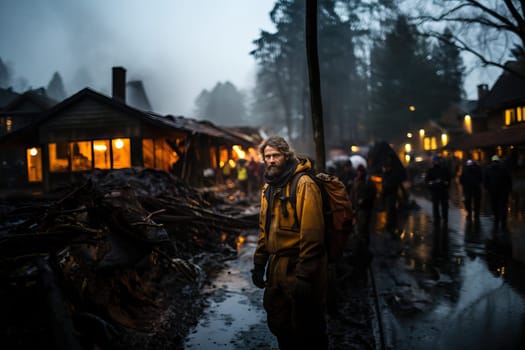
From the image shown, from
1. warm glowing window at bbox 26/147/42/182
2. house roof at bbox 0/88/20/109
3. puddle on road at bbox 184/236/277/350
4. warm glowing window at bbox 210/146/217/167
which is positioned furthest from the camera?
house roof at bbox 0/88/20/109

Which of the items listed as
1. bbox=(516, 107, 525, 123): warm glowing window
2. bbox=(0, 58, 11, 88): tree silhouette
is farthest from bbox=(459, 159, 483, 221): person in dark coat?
bbox=(0, 58, 11, 88): tree silhouette

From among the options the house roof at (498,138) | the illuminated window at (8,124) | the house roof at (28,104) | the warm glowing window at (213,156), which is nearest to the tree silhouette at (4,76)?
the house roof at (28,104)

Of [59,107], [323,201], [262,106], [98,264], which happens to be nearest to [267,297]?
[323,201]

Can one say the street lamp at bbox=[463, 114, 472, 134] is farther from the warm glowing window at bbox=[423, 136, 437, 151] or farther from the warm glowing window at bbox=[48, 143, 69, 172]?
the warm glowing window at bbox=[48, 143, 69, 172]

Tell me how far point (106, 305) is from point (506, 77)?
38538 millimetres

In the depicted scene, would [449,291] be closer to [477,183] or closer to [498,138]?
[477,183]

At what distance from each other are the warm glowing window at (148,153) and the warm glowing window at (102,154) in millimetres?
1811

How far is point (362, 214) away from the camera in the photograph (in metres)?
7.71

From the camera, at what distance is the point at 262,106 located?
76.2m

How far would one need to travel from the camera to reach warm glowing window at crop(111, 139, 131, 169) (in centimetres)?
1767

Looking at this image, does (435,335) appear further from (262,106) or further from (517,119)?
(262,106)

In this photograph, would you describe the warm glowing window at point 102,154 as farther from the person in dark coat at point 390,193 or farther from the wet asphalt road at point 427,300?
the person in dark coat at point 390,193

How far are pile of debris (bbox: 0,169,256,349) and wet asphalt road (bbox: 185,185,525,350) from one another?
51cm

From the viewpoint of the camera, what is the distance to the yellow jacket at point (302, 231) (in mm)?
2807
